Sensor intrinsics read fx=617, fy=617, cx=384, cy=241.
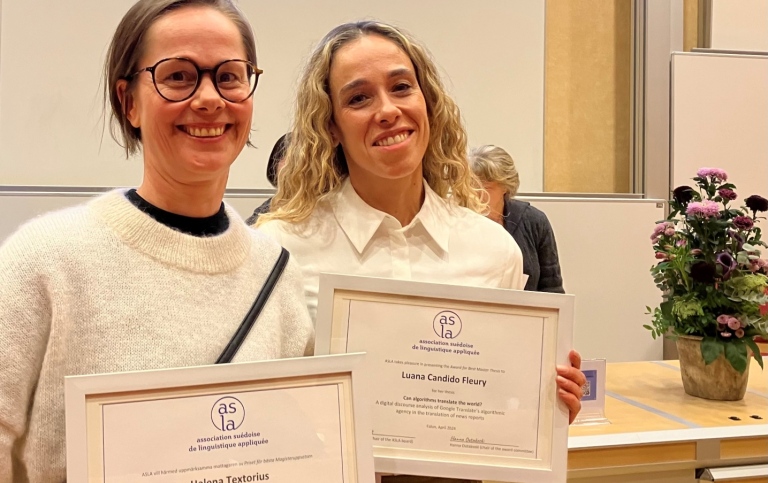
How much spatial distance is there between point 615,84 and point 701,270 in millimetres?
2422

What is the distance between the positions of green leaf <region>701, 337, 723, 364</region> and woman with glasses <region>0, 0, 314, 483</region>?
161cm

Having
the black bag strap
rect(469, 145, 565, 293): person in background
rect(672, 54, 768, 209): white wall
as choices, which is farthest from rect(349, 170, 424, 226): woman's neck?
rect(672, 54, 768, 209): white wall

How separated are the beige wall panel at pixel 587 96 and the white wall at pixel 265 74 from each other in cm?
13

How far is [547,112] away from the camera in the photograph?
13.3ft

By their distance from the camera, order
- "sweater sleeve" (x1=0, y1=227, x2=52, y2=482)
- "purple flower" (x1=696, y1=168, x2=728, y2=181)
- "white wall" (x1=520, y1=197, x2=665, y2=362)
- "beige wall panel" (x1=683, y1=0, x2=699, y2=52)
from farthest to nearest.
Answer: "beige wall panel" (x1=683, y1=0, x2=699, y2=52)
"white wall" (x1=520, y1=197, x2=665, y2=362)
"purple flower" (x1=696, y1=168, x2=728, y2=181)
"sweater sleeve" (x1=0, y1=227, x2=52, y2=482)

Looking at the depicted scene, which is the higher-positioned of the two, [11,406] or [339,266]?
[339,266]

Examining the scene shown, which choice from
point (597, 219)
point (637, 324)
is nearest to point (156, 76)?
point (597, 219)

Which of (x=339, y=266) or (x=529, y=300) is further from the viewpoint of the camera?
(x=339, y=266)

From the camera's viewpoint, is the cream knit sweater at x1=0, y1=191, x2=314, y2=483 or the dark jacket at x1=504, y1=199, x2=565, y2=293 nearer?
the cream knit sweater at x1=0, y1=191, x2=314, y2=483

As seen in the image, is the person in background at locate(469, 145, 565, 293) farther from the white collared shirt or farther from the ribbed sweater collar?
the ribbed sweater collar

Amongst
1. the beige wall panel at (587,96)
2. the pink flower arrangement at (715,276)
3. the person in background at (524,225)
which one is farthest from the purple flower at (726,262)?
the beige wall panel at (587,96)

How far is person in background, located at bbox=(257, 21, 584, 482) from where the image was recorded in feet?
4.79

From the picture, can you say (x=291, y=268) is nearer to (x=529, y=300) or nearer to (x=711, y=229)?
(x=529, y=300)

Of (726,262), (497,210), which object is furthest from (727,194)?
(497,210)
